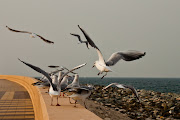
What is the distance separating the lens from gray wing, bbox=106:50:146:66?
5.15 meters

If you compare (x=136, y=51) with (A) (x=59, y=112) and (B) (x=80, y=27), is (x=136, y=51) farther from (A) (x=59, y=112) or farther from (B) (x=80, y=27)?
(A) (x=59, y=112)

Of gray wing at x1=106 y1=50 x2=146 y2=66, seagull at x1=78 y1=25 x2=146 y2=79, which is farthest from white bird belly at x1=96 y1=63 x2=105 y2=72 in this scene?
gray wing at x1=106 y1=50 x2=146 y2=66

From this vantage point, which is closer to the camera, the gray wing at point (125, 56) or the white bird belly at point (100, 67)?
the white bird belly at point (100, 67)

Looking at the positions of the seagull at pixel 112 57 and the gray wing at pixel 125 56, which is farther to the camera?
the gray wing at pixel 125 56

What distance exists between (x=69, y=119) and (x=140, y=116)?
7.56 meters

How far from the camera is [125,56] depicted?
541 cm

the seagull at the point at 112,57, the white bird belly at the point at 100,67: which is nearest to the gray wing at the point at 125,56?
the seagull at the point at 112,57

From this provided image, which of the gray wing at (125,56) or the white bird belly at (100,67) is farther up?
the gray wing at (125,56)

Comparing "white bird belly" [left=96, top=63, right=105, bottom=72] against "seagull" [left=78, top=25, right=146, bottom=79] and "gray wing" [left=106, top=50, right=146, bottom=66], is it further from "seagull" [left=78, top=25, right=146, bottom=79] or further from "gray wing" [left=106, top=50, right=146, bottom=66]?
"gray wing" [left=106, top=50, right=146, bottom=66]

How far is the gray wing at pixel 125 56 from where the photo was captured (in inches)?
203

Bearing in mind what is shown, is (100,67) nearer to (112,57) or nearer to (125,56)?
(112,57)

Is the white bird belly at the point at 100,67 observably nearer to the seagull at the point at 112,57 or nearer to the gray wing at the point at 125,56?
the seagull at the point at 112,57

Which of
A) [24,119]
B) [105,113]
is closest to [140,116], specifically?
[105,113]

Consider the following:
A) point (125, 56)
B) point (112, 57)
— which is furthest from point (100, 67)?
point (125, 56)
